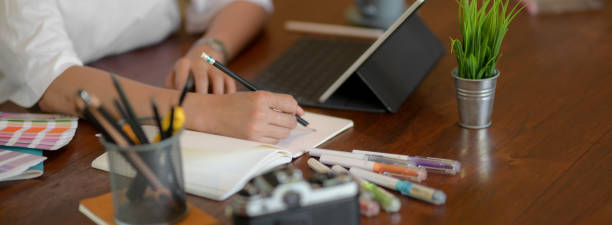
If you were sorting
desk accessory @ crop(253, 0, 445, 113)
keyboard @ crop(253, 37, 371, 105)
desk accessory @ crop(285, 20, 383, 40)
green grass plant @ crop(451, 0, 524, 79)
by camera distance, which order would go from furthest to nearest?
1. desk accessory @ crop(285, 20, 383, 40)
2. keyboard @ crop(253, 37, 371, 105)
3. desk accessory @ crop(253, 0, 445, 113)
4. green grass plant @ crop(451, 0, 524, 79)

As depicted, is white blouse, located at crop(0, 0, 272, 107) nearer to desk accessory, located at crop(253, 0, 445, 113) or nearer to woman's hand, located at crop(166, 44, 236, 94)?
woman's hand, located at crop(166, 44, 236, 94)

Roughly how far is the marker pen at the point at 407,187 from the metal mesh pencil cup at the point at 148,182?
26cm

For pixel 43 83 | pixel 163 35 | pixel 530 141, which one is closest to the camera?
pixel 530 141

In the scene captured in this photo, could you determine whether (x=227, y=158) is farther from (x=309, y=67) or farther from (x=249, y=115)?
(x=309, y=67)

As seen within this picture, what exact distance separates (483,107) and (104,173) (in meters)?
0.59

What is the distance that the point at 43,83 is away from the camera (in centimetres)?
117

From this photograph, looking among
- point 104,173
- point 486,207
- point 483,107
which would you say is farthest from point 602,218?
point 104,173

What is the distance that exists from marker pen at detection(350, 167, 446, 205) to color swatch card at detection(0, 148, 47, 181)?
0.46 metres

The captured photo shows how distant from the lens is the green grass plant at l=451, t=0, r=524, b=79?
1.00m

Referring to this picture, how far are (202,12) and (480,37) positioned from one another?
863 millimetres

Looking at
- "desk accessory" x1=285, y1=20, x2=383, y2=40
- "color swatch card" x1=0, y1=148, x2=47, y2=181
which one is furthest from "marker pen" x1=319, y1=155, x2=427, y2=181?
"desk accessory" x1=285, y1=20, x2=383, y2=40

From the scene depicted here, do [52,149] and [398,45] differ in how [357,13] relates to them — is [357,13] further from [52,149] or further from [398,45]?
[52,149]

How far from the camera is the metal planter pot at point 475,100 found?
1.03 m

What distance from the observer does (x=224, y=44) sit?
1445 millimetres
